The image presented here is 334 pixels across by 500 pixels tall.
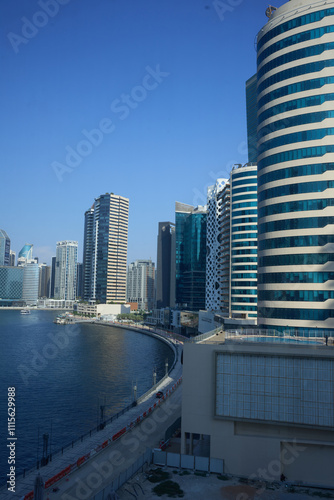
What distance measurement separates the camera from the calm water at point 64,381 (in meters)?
51.2

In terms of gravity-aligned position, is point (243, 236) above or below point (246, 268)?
above

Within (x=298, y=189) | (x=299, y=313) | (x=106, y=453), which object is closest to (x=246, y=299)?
(x=299, y=313)

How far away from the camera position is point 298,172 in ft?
163

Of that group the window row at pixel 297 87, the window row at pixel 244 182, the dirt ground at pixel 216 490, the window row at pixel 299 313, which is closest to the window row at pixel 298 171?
the window row at pixel 297 87

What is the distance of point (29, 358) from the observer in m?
99.2

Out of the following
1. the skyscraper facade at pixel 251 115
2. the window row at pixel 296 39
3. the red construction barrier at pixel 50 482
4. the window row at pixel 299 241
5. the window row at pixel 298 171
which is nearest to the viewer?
the red construction barrier at pixel 50 482

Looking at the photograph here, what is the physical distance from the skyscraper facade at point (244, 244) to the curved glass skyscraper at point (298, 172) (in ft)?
183

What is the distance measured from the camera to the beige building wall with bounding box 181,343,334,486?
106 ft

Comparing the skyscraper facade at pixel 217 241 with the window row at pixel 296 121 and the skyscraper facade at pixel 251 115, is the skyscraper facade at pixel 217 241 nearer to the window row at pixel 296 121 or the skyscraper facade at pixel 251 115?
the skyscraper facade at pixel 251 115

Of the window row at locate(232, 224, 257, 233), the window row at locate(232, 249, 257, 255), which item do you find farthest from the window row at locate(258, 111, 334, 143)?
the window row at locate(232, 249, 257, 255)

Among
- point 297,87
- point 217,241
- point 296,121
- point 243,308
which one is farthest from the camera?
point 217,241

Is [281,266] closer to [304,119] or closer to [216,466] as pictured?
[304,119]

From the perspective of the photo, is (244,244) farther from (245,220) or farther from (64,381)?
(64,381)

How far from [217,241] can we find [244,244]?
39.9m
